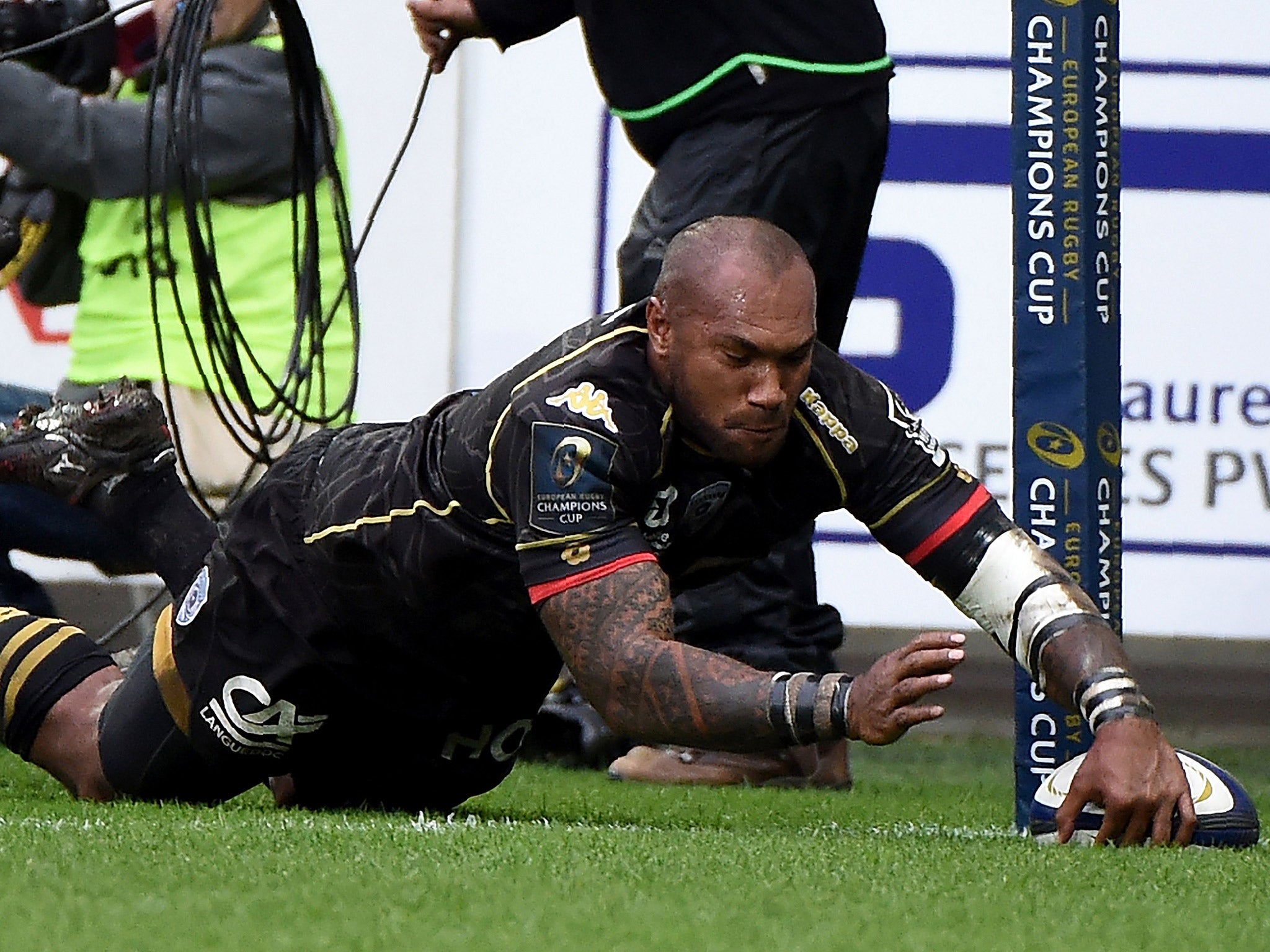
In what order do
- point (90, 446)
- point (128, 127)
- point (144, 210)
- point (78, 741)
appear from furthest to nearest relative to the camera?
point (128, 127)
point (144, 210)
point (90, 446)
point (78, 741)

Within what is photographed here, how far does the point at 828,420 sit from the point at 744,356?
0.23 metres

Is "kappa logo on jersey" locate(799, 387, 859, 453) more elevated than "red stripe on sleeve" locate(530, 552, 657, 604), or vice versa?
"kappa logo on jersey" locate(799, 387, 859, 453)

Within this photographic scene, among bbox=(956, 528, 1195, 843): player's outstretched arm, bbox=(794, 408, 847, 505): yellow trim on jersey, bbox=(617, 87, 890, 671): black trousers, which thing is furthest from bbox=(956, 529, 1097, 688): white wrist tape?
bbox=(617, 87, 890, 671): black trousers

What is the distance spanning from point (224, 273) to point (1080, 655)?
313 centimetres

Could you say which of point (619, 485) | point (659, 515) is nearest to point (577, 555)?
point (619, 485)

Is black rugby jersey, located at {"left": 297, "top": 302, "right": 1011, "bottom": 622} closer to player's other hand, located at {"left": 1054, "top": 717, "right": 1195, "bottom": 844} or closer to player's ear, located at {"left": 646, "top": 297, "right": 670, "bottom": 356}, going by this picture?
player's ear, located at {"left": 646, "top": 297, "right": 670, "bottom": 356}

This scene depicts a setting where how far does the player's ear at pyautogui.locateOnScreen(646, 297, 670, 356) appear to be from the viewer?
3105mm

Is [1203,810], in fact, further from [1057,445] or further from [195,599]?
[195,599]

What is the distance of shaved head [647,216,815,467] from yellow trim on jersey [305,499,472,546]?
1.19ft

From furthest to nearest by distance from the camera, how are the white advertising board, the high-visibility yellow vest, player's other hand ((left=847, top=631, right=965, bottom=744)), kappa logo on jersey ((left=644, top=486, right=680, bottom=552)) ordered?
the white advertising board → the high-visibility yellow vest → kappa logo on jersey ((left=644, top=486, right=680, bottom=552)) → player's other hand ((left=847, top=631, right=965, bottom=744))

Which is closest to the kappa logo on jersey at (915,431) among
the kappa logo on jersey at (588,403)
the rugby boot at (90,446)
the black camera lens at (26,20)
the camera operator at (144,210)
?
the kappa logo on jersey at (588,403)

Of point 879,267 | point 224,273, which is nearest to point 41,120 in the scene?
point 224,273

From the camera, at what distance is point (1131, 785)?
302 cm

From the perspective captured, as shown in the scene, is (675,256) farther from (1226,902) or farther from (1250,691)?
(1250,691)
